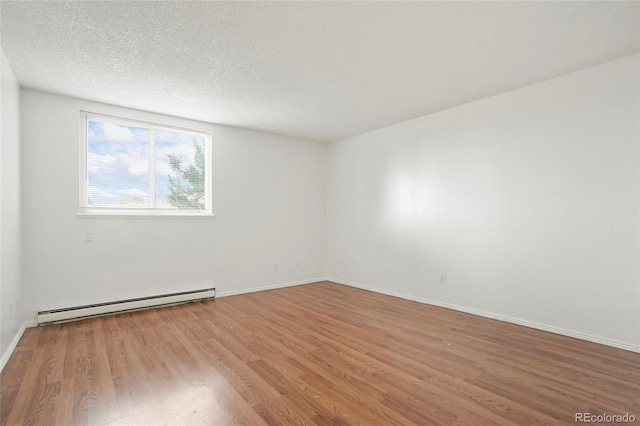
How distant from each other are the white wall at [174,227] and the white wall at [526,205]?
143cm

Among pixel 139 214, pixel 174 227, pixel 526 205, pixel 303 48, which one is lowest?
pixel 174 227

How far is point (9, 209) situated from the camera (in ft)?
8.71

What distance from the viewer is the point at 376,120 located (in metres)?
4.47

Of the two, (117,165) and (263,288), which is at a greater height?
(117,165)

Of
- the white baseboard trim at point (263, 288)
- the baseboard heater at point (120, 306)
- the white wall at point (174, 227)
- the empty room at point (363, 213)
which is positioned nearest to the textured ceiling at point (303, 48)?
the empty room at point (363, 213)

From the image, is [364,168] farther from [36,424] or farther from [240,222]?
[36,424]

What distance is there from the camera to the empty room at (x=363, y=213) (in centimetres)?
202

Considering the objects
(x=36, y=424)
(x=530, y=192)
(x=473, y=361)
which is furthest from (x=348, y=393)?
(x=530, y=192)

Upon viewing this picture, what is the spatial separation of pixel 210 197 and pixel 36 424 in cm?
321

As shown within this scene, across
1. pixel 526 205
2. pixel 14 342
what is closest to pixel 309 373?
pixel 14 342

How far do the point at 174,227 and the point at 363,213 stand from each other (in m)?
2.93

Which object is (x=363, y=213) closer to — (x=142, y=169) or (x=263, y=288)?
(x=263, y=288)

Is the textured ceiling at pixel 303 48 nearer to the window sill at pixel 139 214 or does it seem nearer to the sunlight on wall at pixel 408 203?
the sunlight on wall at pixel 408 203

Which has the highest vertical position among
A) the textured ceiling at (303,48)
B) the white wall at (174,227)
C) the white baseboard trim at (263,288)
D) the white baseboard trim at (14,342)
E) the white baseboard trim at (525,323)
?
the textured ceiling at (303,48)
